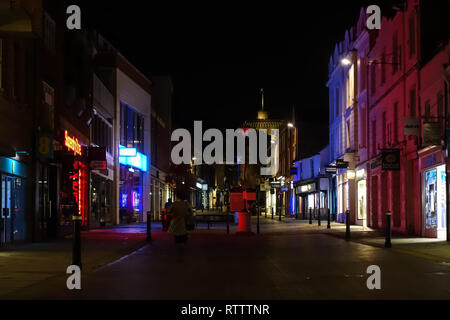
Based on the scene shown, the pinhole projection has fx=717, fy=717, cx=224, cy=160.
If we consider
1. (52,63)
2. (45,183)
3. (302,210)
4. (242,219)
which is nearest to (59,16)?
(52,63)

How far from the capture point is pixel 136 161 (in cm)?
5312

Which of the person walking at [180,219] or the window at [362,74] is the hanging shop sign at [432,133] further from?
the window at [362,74]

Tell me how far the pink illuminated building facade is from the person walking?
12.4 m

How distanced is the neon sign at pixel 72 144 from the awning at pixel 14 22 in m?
14.7

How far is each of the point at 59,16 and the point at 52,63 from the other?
7.95 feet

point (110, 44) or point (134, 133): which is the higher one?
point (110, 44)

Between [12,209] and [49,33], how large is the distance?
7.72 metres

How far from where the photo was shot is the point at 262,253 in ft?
68.6

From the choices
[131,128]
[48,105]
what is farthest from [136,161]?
[48,105]

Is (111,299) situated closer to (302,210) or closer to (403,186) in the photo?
(403,186)

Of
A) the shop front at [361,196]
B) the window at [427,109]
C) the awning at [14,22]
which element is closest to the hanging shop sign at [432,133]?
the window at [427,109]

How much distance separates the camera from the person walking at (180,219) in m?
16.7

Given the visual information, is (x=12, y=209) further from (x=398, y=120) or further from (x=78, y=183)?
(x=398, y=120)

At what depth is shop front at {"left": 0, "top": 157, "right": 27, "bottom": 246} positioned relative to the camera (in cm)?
2278
